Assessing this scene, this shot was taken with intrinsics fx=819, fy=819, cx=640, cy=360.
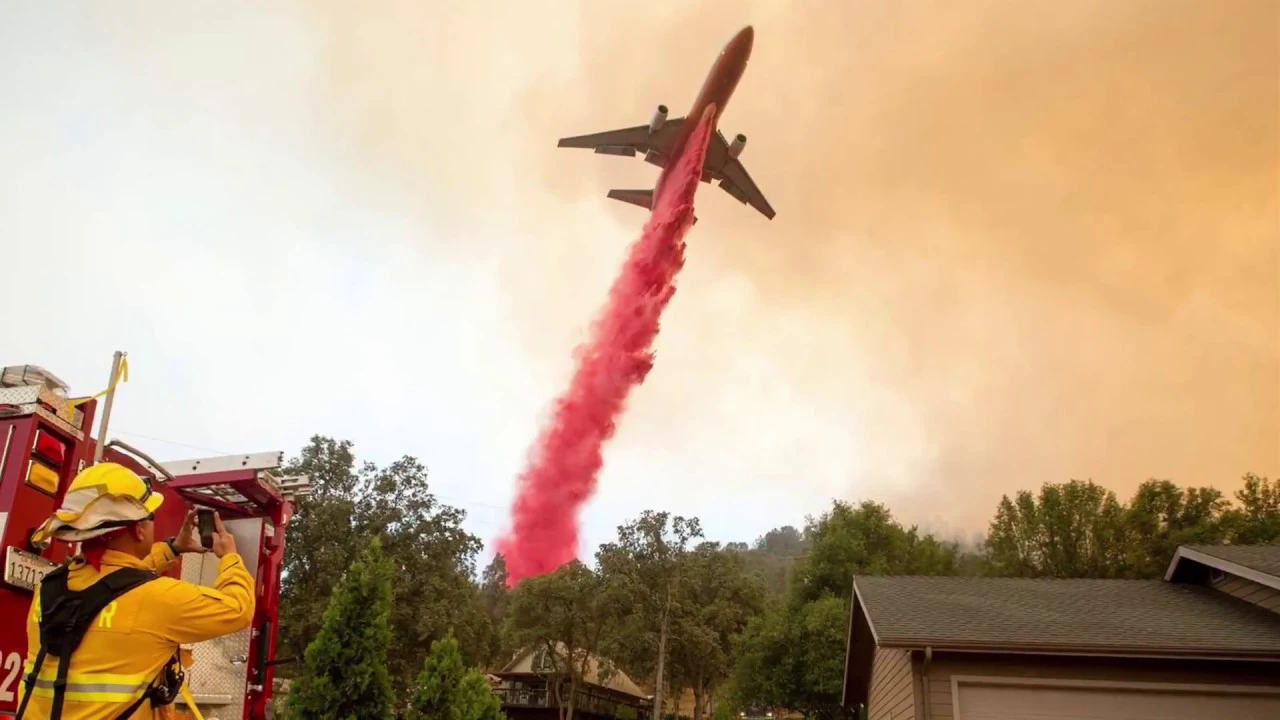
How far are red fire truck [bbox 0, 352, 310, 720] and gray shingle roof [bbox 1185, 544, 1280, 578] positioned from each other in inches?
548

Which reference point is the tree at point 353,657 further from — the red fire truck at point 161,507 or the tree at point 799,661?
the tree at point 799,661

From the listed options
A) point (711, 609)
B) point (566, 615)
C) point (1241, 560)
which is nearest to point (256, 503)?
point (1241, 560)

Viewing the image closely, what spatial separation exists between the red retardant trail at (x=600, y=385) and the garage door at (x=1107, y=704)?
15989 mm

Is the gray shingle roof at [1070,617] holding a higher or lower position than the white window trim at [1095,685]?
higher

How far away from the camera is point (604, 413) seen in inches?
1094

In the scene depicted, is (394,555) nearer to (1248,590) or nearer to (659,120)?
(659,120)

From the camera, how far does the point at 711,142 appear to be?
28.5m

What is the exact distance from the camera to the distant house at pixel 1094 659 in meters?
11.5

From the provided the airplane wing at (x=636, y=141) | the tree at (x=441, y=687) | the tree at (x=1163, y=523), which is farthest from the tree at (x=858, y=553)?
the tree at (x=441, y=687)

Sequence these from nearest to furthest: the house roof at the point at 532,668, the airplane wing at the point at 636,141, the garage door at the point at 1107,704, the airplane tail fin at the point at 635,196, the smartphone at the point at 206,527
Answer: the smartphone at the point at 206,527 → the garage door at the point at 1107,704 → the airplane wing at the point at 636,141 → the airplane tail fin at the point at 635,196 → the house roof at the point at 532,668

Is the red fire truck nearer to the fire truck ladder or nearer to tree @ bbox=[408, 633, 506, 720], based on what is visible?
the fire truck ladder

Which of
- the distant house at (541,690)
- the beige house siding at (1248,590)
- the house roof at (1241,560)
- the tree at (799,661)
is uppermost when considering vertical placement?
the house roof at (1241,560)

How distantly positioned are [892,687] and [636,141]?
19.7 m

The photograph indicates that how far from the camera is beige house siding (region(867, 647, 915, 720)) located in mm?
12617
